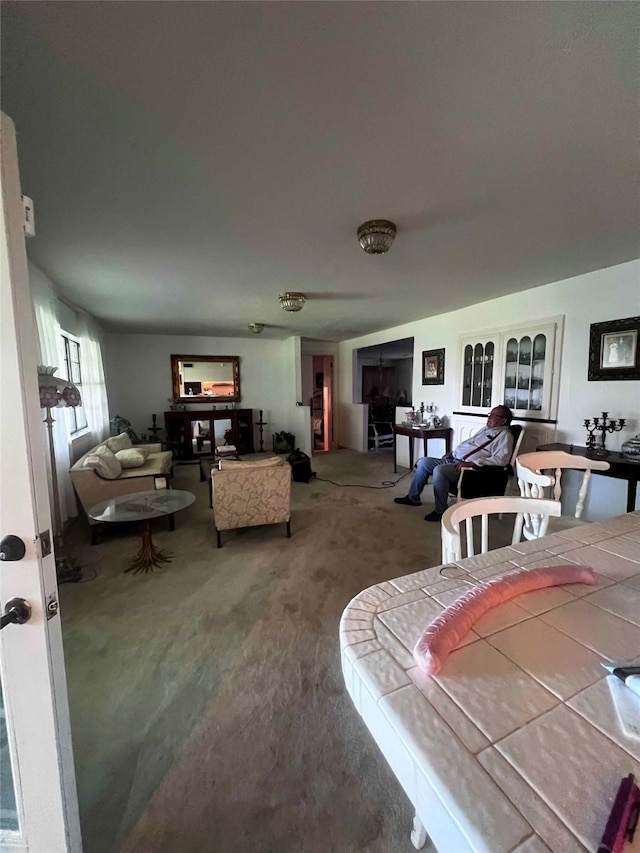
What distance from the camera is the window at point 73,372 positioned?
370cm

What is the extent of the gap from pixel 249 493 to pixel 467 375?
10.3 feet

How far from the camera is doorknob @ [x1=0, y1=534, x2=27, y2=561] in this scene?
2.48 ft

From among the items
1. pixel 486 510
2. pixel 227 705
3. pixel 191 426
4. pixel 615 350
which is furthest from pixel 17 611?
pixel 191 426

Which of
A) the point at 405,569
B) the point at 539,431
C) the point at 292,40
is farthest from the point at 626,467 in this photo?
the point at 292,40

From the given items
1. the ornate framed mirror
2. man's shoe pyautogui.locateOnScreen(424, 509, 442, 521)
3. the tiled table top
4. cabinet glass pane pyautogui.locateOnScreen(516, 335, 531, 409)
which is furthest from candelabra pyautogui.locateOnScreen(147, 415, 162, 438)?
the tiled table top

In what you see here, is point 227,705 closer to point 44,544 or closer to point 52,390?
point 44,544

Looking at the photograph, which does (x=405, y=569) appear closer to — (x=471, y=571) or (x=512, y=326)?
(x=471, y=571)

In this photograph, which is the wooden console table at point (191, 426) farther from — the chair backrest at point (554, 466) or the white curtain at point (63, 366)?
the chair backrest at point (554, 466)

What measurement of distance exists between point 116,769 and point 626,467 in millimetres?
3350

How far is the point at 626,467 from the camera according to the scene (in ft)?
8.18

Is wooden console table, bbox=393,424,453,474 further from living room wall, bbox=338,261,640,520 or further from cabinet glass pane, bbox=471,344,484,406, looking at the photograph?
living room wall, bbox=338,261,640,520

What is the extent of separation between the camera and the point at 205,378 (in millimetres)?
6590

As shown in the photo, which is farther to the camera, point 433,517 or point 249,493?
point 433,517

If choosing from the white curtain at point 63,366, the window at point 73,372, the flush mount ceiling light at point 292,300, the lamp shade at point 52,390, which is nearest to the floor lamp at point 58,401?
the lamp shade at point 52,390
